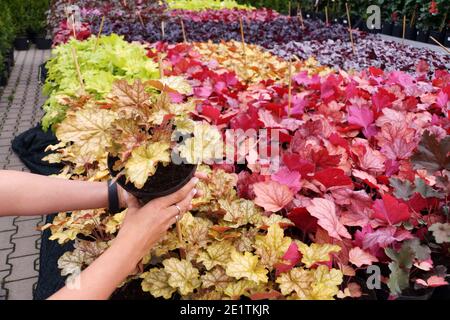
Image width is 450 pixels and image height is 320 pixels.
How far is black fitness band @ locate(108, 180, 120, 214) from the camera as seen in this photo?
1.24 m

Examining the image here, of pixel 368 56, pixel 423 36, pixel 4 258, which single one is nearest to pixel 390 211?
pixel 368 56

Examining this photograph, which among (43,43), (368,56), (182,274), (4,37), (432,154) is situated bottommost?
(43,43)

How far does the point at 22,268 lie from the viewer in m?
3.04

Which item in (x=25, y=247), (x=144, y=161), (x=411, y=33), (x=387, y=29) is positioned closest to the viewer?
(x=144, y=161)

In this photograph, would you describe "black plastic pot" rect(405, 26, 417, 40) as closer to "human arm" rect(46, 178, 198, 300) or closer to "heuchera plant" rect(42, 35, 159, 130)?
"heuchera plant" rect(42, 35, 159, 130)

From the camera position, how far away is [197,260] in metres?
1.12

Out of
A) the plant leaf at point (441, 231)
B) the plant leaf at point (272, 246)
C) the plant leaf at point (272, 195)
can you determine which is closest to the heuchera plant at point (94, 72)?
the plant leaf at point (272, 195)

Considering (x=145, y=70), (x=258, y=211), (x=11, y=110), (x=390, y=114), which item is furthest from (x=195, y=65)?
(x=11, y=110)

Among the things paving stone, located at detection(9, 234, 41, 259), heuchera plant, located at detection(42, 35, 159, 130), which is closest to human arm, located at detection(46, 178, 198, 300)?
heuchera plant, located at detection(42, 35, 159, 130)

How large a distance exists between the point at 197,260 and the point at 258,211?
25 centimetres

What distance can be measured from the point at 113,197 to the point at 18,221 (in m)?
2.75

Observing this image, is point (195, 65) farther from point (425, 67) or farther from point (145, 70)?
point (425, 67)

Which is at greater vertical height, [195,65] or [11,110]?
[195,65]

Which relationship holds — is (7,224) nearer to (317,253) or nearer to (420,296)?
(317,253)
